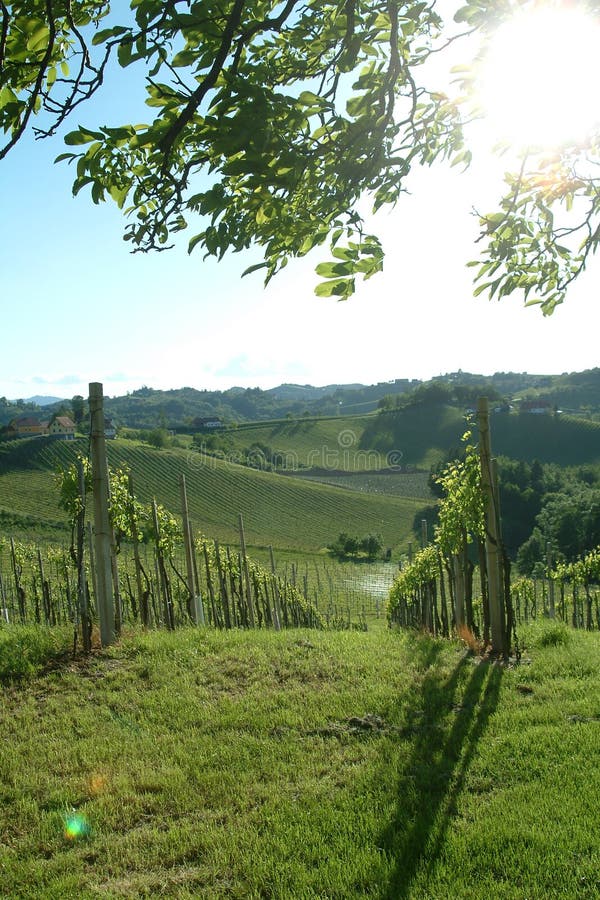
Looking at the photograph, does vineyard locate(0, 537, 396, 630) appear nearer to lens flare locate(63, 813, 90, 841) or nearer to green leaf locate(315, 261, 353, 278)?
lens flare locate(63, 813, 90, 841)

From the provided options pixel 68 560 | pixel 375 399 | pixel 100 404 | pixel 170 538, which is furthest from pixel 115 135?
pixel 375 399

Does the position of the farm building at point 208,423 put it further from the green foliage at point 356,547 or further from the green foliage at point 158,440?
the green foliage at point 356,547

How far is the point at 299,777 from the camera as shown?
3498 millimetres

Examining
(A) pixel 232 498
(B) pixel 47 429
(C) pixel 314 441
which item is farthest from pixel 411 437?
(B) pixel 47 429

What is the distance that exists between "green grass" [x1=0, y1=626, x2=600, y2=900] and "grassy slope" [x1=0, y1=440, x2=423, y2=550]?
44408mm

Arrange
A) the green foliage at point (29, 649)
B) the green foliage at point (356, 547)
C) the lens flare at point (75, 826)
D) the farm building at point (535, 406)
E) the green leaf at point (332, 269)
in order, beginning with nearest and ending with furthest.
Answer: the green leaf at point (332, 269) < the lens flare at point (75, 826) < the green foliage at point (29, 649) < the green foliage at point (356, 547) < the farm building at point (535, 406)

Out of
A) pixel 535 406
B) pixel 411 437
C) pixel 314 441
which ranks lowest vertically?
pixel 411 437

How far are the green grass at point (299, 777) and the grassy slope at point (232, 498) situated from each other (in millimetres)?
44408

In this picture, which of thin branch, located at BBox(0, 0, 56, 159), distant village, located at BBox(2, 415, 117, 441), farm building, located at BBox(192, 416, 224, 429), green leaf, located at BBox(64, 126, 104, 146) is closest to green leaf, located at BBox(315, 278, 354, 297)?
green leaf, located at BBox(64, 126, 104, 146)

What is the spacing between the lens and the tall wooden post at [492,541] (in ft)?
19.6

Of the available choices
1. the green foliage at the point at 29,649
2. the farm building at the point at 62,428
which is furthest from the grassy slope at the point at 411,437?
the green foliage at the point at 29,649

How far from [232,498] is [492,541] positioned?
53774mm

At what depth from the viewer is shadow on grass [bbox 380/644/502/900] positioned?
2748mm

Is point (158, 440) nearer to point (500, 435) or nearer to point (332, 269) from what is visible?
point (500, 435)
